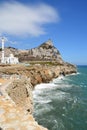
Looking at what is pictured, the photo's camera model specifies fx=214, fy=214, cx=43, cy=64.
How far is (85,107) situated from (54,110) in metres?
7.08

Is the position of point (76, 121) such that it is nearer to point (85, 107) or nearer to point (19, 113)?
point (85, 107)

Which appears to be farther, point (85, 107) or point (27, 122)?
point (85, 107)

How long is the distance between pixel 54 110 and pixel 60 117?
4.39 metres

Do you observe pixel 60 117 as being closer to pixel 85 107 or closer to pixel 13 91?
pixel 85 107

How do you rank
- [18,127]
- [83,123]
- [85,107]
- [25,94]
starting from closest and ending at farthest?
[18,127] < [25,94] < [83,123] < [85,107]

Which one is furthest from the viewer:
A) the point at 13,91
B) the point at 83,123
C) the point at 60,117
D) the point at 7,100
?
the point at 60,117

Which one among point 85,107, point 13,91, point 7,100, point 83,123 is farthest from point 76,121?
point 7,100

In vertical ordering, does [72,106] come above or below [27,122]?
below

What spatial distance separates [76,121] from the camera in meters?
33.7

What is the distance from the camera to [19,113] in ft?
42.8

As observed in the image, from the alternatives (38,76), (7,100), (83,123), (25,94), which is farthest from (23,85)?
(38,76)

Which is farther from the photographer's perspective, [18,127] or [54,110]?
[54,110]

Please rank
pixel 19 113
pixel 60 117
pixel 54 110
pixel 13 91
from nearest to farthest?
pixel 19 113 < pixel 13 91 < pixel 60 117 < pixel 54 110

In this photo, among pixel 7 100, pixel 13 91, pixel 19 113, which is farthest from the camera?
pixel 13 91
